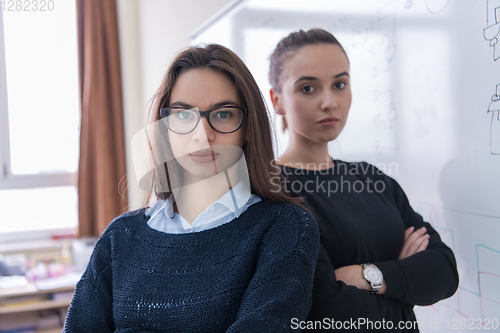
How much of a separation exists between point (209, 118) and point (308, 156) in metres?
0.39

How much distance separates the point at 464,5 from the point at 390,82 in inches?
13.0

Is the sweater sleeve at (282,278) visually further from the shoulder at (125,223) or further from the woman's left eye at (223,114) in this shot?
the shoulder at (125,223)

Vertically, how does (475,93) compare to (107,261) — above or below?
above

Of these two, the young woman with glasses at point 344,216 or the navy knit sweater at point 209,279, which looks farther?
the young woman with glasses at point 344,216

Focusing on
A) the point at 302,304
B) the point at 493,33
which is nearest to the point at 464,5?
the point at 493,33

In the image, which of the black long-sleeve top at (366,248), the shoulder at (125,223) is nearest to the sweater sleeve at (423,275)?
the black long-sleeve top at (366,248)

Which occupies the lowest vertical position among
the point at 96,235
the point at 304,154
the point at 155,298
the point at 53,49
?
the point at 96,235

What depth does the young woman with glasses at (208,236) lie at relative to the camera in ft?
2.70

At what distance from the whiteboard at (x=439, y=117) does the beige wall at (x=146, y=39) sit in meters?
1.13

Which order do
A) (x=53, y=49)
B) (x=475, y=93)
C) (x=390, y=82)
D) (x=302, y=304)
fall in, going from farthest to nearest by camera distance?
(x=53, y=49) < (x=390, y=82) < (x=475, y=93) < (x=302, y=304)

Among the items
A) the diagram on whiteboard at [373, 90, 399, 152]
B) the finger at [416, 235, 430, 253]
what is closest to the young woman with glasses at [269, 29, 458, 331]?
the finger at [416, 235, 430, 253]

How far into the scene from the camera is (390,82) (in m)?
1.36

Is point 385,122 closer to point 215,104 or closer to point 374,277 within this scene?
point 374,277

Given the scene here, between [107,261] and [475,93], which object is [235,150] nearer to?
[107,261]
